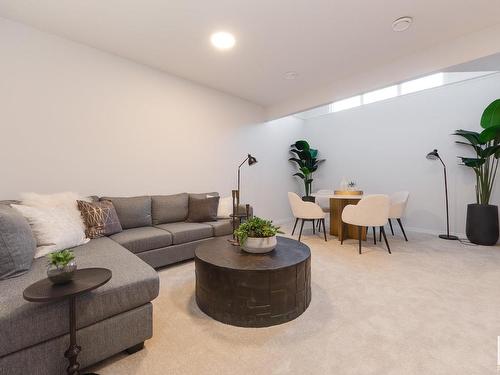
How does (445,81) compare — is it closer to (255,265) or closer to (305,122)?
(305,122)

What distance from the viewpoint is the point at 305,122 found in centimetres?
608

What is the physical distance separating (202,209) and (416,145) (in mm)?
4236

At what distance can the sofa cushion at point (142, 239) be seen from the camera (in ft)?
7.86

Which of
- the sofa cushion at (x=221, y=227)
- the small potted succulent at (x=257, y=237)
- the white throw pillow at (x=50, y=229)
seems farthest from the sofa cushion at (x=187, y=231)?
the small potted succulent at (x=257, y=237)

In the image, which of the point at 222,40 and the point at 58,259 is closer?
the point at 58,259

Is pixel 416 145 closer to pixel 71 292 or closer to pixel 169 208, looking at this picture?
pixel 169 208

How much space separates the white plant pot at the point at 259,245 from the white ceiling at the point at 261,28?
214cm

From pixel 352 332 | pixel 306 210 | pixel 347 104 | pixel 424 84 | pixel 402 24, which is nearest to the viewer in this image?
pixel 352 332

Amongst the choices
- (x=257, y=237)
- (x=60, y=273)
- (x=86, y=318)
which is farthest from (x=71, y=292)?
(x=257, y=237)

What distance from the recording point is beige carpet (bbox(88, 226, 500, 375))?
1.30 meters

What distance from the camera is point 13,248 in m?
1.36

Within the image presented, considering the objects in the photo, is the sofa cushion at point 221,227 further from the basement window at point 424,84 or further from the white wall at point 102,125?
the basement window at point 424,84

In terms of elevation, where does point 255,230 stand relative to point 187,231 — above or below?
above

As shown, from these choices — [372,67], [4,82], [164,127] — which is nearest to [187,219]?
[164,127]
